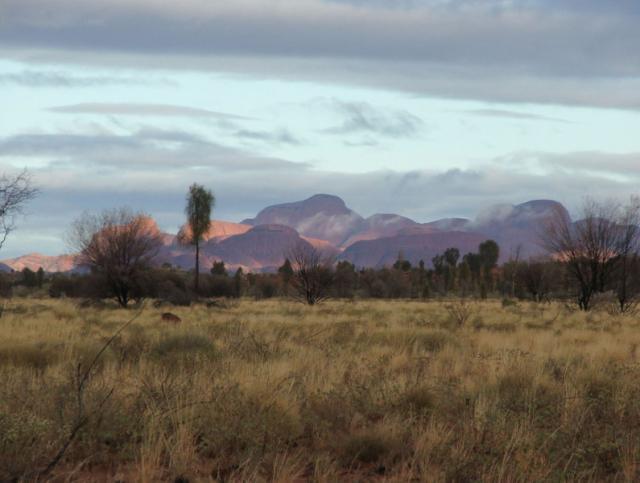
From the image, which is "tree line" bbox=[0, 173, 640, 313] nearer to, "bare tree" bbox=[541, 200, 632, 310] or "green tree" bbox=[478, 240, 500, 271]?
"bare tree" bbox=[541, 200, 632, 310]

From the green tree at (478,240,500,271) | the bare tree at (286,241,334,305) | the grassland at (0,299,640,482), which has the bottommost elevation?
the grassland at (0,299,640,482)

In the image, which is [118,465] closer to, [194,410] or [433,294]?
[194,410]

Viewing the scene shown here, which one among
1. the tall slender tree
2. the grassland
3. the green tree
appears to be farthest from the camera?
the green tree

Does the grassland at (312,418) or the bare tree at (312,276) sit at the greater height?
the bare tree at (312,276)

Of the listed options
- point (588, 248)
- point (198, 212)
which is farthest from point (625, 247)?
point (198, 212)

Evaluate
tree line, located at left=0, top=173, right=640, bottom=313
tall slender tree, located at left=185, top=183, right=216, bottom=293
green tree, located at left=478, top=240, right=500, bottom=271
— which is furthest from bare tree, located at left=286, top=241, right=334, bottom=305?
green tree, located at left=478, top=240, right=500, bottom=271

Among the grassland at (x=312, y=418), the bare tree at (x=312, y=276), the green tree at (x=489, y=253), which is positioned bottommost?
the grassland at (x=312, y=418)

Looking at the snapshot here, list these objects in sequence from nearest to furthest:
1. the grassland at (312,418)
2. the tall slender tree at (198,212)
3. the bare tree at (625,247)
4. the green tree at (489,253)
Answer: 1. the grassland at (312,418)
2. the bare tree at (625,247)
3. the tall slender tree at (198,212)
4. the green tree at (489,253)

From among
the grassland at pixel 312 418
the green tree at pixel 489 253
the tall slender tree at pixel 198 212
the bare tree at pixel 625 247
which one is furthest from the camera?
the green tree at pixel 489 253

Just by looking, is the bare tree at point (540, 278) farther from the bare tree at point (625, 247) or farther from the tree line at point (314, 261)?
the bare tree at point (625, 247)

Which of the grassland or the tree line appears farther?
the tree line

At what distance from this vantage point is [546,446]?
6484mm

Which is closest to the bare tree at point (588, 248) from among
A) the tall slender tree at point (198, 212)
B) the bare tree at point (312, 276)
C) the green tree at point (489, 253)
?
the bare tree at point (312, 276)

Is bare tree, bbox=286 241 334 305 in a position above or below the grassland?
above
